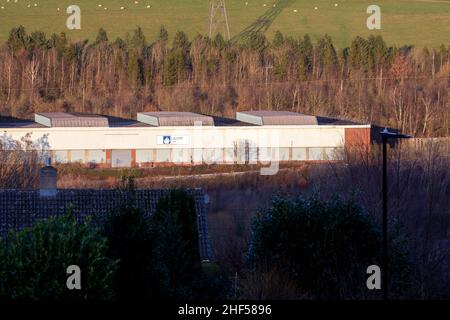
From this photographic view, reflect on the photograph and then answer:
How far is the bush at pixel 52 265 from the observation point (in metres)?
10.0

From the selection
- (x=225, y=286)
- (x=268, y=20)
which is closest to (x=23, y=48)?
(x=268, y=20)

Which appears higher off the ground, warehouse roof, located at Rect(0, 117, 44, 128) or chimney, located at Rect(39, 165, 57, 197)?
warehouse roof, located at Rect(0, 117, 44, 128)

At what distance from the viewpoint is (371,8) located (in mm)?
46219

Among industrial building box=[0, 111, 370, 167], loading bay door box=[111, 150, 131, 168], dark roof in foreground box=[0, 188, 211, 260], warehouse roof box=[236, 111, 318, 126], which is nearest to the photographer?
dark roof in foreground box=[0, 188, 211, 260]

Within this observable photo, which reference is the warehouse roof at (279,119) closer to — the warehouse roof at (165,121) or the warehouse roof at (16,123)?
the warehouse roof at (165,121)

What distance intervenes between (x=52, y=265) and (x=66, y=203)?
28.5 feet

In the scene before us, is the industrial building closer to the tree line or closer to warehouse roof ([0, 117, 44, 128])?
warehouse roof ([0, 117, 44, 128])

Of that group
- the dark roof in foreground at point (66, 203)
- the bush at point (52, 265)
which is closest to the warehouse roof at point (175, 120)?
the dark roof in foreground at point (66, 203)

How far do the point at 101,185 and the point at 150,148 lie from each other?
6837mm

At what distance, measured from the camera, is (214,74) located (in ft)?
151

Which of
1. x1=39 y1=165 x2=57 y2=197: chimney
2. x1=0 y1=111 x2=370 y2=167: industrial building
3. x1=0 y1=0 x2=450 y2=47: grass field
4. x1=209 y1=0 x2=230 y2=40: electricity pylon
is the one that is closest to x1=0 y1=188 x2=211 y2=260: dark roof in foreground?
x1=39 y1=165 x2=57 y2=197: chimney

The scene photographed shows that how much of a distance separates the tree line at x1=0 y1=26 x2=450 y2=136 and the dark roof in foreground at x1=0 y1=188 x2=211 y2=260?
2247cm

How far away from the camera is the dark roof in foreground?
1859cm

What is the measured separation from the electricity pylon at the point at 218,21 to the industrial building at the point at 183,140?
12.4m
